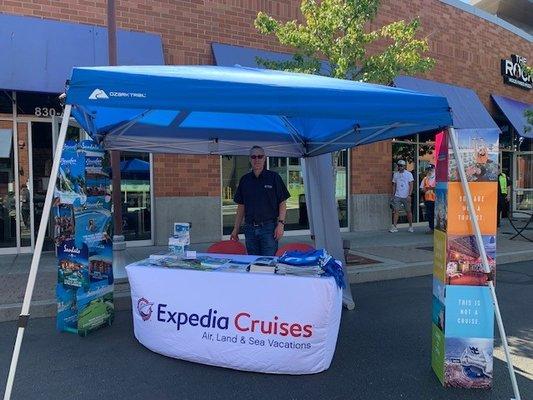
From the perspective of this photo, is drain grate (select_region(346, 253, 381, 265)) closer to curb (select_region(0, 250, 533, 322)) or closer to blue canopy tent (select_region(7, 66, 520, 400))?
curb (select_region(0, 250, 533, 322))

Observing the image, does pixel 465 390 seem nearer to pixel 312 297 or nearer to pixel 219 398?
pixel 312 297

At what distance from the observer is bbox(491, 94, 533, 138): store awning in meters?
15.2

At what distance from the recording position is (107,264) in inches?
203

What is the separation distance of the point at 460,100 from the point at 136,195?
9539 mm

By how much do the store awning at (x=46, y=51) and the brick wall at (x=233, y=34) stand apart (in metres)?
0.38

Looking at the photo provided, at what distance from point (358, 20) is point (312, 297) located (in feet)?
16.2

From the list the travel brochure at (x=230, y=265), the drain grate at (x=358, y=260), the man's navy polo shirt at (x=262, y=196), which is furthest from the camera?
the drain grate at (x=358, y=260)

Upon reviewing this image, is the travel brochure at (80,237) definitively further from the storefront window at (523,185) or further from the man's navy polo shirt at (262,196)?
the storefront window at (523,185)

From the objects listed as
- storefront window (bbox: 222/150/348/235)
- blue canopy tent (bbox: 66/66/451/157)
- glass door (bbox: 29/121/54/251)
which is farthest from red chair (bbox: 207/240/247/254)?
storefront window (bbox: 222/150/348/235)

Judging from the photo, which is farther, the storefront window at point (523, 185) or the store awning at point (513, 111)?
the storefront window at point (523, 185)

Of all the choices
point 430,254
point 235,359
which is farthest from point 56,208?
point 430,254

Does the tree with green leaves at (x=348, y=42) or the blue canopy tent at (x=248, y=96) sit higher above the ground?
the tree with green leaves at (x=348, y=42)

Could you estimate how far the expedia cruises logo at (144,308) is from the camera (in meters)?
4.20

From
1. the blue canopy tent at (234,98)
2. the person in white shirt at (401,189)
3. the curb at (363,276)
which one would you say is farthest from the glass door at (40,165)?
the person in white shirt at (401,189)
